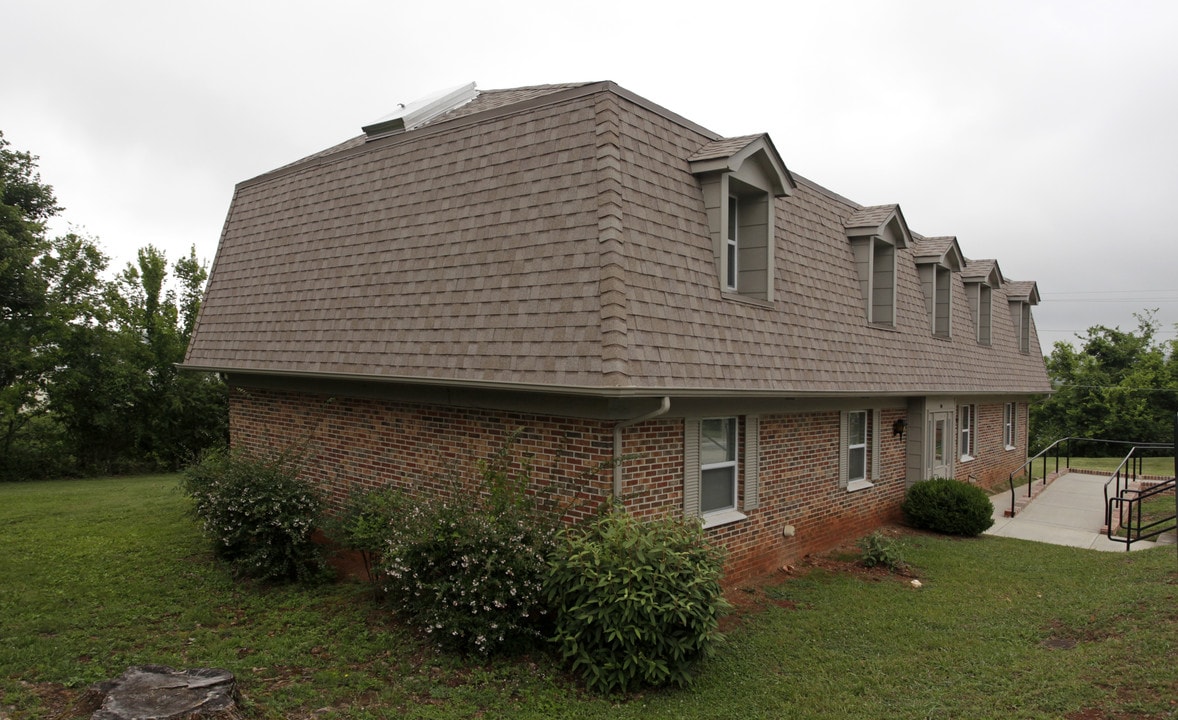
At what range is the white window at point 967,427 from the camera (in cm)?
1680

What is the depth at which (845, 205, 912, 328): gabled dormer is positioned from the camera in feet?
40.0

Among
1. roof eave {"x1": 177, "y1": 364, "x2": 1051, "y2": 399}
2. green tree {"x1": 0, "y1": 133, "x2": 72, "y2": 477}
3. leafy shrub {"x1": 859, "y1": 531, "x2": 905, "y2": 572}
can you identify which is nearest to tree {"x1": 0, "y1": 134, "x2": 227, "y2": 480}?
green tree {"x1": 0, "y1": 133, "x2": 72, "y2": 477}

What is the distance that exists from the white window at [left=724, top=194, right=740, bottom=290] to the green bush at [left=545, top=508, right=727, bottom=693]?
412 centimetres

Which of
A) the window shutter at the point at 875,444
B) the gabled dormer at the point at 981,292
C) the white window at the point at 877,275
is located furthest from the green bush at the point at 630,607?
the gabled dormer at the point at 981,292

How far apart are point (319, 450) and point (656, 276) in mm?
6185

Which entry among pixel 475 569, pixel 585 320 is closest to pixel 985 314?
pixel 585 320

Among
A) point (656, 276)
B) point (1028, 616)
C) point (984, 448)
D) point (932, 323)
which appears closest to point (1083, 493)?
point (984, 448)

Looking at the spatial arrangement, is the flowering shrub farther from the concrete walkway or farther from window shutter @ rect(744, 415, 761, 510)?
the concrete walkway

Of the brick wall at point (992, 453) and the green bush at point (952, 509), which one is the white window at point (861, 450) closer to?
the green bush at point (952, 509)

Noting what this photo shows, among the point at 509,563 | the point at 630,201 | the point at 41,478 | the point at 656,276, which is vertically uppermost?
the point at 630,201

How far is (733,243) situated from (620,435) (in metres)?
3.64

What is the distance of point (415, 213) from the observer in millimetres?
9344

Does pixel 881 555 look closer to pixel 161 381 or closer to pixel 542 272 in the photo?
pixel 542 272

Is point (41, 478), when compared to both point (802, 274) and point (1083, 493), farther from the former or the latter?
point (1083, 493)
